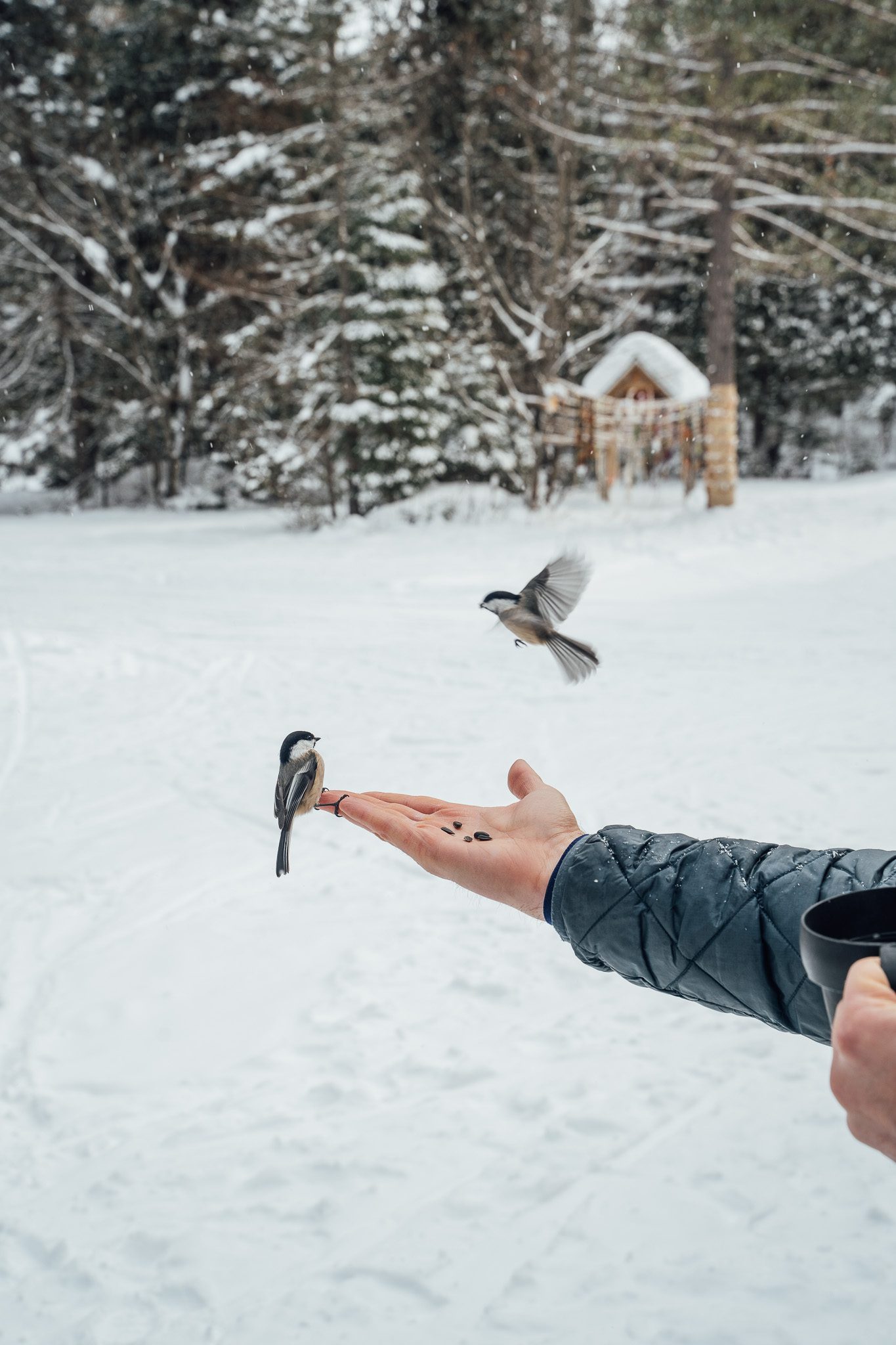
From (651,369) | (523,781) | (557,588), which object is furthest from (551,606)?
(651,369)

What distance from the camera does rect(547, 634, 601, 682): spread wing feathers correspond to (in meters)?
1.44

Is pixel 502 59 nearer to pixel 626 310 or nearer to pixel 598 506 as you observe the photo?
pixel 626 310

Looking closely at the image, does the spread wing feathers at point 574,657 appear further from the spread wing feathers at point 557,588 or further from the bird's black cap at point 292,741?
the bird's black cap at point 292,741

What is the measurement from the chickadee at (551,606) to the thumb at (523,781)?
14 centimetres

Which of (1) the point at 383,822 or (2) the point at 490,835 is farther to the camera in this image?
(2) the point at 490,835

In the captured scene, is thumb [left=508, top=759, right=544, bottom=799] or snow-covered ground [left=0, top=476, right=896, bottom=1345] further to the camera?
snow-covered ground [left=0, top=476, right=896, bottom=1345]

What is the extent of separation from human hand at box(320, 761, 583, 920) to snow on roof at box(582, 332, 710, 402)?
13.8 metres

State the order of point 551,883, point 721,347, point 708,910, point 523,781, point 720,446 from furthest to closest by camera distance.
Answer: point 721,347
point 720,446
point 523,781
point 551,883
point 708,910

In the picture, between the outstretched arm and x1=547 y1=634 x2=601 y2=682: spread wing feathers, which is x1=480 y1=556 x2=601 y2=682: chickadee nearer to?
x1=547 y1=634 x2=601 y2=682: spread wing feathers

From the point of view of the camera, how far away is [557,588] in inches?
56.6

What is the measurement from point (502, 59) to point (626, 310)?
4.34 meters

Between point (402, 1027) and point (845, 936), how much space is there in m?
2.87

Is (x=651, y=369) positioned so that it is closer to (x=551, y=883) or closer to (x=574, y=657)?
(x=574, y=657)

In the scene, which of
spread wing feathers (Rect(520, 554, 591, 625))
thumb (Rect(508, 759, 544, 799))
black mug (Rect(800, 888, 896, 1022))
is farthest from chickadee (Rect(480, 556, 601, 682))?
black mug (Rect(800, 888, 896, 1022))
